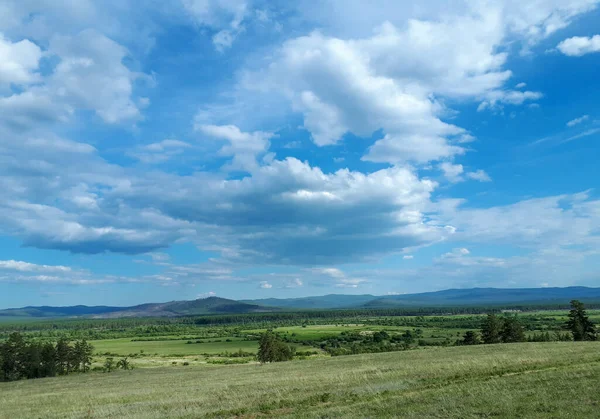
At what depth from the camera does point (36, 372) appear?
94062 mm

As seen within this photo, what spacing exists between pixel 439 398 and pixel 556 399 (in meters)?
4.71

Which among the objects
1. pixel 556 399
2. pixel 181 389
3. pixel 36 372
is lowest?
pixel 36 372

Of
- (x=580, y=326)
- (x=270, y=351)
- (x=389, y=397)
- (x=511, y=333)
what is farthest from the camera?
(x=270, y=351)

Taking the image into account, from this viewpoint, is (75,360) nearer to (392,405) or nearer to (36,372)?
(36,372)

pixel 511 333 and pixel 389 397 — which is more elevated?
pixel 389 397

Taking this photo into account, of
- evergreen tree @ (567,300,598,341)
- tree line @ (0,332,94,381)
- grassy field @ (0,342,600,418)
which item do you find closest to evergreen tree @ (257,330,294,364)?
tree line @ (0,332,94,381)

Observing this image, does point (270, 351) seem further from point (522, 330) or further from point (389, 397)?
point (389, 397)

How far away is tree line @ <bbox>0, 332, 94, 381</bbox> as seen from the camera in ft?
305

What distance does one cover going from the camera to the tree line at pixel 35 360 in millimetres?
93062

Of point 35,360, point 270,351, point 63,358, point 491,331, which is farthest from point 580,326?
point 35,360

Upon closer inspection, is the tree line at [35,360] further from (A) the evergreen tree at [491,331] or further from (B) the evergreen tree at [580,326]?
(B) the evergreen tree at [580,326]

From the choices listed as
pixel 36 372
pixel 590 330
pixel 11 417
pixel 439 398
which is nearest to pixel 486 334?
pixel 590 330

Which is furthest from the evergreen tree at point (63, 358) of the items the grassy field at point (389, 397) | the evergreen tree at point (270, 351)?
the grassy field at point (389, 397)

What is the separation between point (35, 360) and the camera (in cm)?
9406
